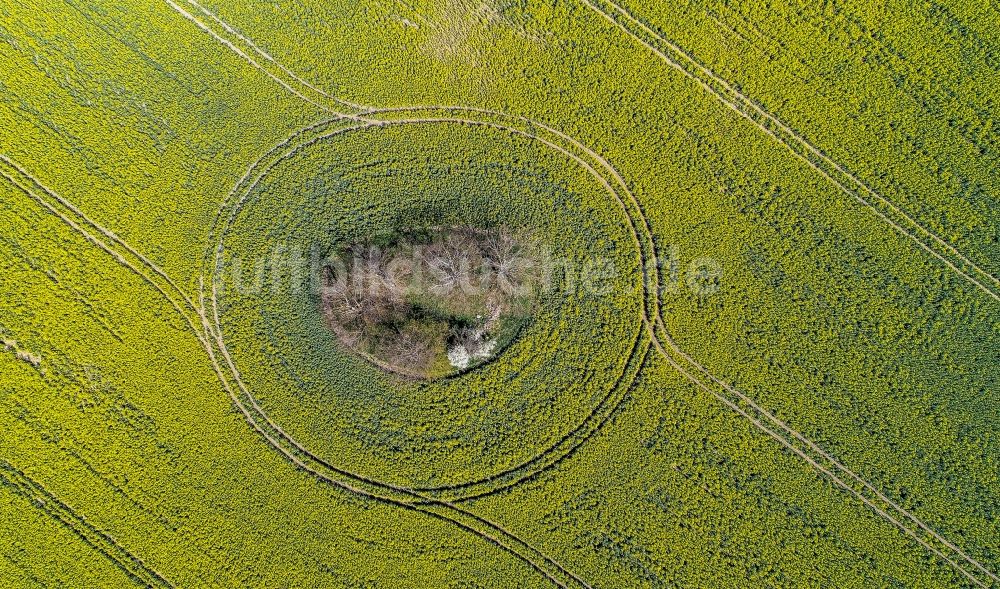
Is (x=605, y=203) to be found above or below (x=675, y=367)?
above

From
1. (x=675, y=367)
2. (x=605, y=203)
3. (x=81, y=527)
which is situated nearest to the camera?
(x=81, y=527)

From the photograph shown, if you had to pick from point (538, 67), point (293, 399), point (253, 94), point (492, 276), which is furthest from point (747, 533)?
point (253, 94)

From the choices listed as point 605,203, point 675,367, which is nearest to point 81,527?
point 675,367

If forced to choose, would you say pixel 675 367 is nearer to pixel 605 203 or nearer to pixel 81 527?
pixel 605 203

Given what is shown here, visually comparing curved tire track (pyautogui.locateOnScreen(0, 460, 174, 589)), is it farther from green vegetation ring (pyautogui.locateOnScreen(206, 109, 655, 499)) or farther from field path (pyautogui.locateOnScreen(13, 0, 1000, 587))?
green vegetation ring (pyautogui.locateOnScreen(206, 109, 655, 499))

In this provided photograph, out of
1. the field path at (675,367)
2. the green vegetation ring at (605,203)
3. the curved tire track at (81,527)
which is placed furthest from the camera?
the green vegetation ring at (605,203)

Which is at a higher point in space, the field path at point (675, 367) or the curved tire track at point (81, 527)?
the field path at point (675, 367)

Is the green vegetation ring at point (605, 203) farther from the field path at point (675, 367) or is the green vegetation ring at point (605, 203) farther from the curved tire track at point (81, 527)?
the curved tire track at point (81, 527)

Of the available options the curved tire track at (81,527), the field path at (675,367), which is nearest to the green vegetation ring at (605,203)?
the field path at (675,367)

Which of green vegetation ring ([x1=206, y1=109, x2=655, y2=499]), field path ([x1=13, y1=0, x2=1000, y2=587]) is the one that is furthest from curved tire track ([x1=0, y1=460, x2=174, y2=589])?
green vegetation ring ([x1=206, y1=109, x2=655, y2=499])

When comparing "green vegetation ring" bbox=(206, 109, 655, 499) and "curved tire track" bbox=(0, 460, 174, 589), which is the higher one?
"green vegetation ring" bbox=(206, 109, 655, 499)

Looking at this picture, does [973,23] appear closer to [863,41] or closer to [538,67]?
[863,41]
